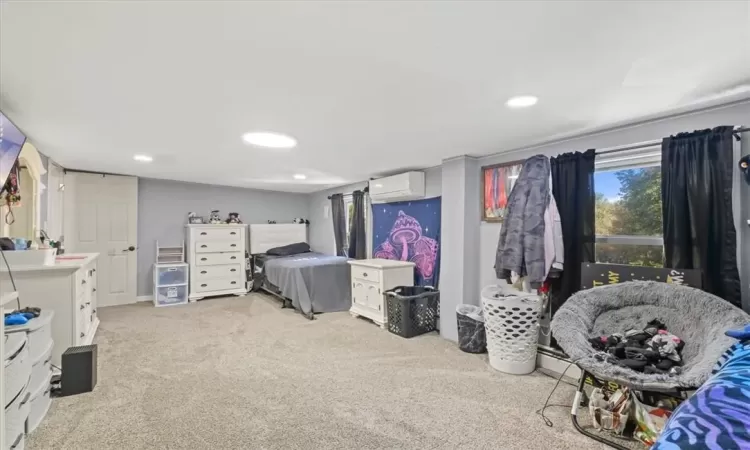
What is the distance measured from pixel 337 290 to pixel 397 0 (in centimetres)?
413

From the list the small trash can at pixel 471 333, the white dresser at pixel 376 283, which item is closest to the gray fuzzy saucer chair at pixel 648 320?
the small trash can at pixel 471 333

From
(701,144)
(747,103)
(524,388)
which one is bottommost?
(524,388)

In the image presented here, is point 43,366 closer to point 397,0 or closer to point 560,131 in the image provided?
point 397,0

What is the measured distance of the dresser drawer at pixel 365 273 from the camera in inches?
164

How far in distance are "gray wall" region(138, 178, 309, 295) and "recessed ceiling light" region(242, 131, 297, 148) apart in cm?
356

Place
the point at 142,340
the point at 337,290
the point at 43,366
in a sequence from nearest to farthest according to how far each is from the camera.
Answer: the point at 43,366 < the point at 142,340 < the point at 337,290

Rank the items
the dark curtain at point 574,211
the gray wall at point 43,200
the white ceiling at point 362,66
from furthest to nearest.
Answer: the gray wall at point 43,200, the dark curtain at point 574,211, the white ceiling at point 362,66

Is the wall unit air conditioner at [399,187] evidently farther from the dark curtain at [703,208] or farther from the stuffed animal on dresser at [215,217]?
the stuffed animal on dresser at [215,217]

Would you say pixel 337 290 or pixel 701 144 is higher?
pixel 701 144

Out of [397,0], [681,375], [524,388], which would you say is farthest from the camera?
[524,388]

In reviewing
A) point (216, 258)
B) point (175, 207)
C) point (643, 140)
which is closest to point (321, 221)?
point (216, 258)

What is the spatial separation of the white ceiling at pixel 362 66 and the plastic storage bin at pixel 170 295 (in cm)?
305

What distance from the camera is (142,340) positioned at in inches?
139

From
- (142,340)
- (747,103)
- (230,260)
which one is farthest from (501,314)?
(230,260)
